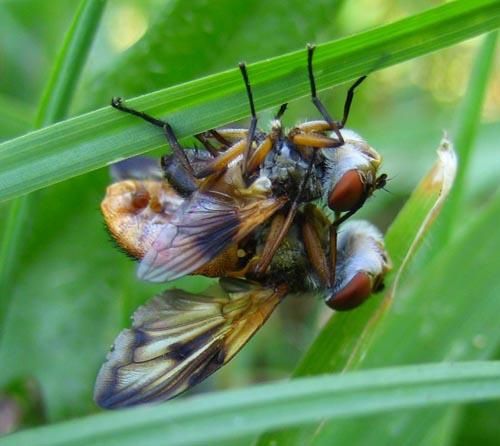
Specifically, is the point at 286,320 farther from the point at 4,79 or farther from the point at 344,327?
the point at 4,79

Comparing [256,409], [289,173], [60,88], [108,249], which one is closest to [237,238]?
[289,173]

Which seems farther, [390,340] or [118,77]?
[118,77]

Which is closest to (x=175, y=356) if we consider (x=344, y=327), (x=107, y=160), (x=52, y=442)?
(x=344, y=327)

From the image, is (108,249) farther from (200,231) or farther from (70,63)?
(70,63)

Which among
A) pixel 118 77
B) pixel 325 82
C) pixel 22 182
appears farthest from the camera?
pixel 118 77

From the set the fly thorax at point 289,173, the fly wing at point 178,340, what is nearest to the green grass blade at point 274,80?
the fly thorax at point 289,173

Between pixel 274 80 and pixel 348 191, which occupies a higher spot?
pixel 274 80

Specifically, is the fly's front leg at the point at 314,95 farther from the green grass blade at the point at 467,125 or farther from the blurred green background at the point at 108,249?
the green grass blade at the point at 467,125
